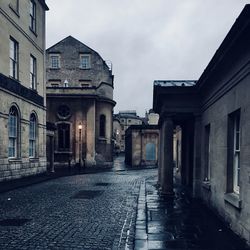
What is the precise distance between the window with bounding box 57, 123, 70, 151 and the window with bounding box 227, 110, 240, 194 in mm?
26080

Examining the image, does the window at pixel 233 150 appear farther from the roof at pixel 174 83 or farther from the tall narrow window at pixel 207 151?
the roof at pixel 174 83

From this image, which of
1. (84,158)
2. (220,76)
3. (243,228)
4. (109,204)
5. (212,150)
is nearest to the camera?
(243,228)

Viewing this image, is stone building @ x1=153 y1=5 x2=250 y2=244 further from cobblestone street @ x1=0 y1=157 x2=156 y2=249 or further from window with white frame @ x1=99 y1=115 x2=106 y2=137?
window with white frame @ x1=99 y1=115 x2=106 y2=137

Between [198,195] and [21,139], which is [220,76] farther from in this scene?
[21,139]

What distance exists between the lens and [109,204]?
10859mm

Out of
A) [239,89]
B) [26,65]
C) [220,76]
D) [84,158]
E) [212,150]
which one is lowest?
[84,158]

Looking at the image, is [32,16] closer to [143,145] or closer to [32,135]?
[32,135]

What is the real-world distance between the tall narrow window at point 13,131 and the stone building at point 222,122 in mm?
9674

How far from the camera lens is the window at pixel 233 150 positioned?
768cm

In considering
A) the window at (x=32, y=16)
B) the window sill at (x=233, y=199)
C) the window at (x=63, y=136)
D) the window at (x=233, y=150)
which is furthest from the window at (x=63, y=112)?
the window sill at (x=233, y=199)

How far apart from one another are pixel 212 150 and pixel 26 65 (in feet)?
48.0

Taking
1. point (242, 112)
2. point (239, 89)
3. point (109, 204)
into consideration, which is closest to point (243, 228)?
point (242, 112)

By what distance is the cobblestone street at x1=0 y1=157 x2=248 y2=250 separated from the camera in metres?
6.10

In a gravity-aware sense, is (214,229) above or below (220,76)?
below
